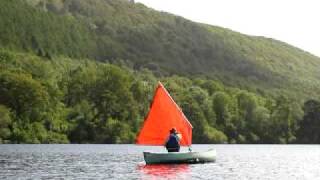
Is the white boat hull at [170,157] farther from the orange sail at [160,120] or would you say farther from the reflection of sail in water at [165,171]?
the orange sail at [160,120]

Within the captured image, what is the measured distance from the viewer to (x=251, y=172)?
6544 centimetres

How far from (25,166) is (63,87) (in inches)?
4347

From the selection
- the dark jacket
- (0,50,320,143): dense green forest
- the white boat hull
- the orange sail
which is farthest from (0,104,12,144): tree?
the dark jacket

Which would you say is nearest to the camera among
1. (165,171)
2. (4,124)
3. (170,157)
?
(165,171)

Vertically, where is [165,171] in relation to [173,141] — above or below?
below

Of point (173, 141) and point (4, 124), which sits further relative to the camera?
point (4, 124)

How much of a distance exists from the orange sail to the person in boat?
4.13 ft

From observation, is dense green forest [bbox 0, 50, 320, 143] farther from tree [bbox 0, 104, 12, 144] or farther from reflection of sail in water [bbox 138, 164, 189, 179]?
reflection of sail in water [bbox 138, 164, 189, 179]

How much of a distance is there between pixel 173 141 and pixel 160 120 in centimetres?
296

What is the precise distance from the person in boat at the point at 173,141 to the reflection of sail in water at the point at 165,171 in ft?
5.40

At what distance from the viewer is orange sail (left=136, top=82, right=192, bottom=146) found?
69.1 metres

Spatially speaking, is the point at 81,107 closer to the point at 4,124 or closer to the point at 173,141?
the point at 4,124

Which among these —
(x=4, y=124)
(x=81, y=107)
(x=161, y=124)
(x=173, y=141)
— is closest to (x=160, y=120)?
(x=161, y=124)

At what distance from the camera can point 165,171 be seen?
61.6 m
